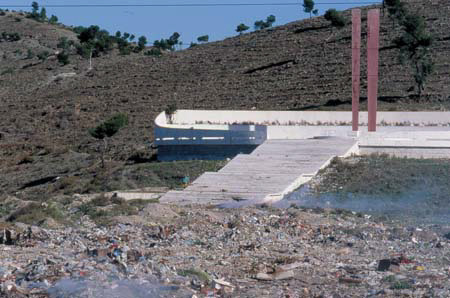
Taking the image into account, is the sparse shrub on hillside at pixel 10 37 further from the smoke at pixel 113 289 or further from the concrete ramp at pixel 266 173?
the smoke at pixel 113 289

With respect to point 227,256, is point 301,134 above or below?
above

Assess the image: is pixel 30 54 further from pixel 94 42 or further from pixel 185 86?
pixel 185 86

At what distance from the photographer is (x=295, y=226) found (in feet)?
65.8

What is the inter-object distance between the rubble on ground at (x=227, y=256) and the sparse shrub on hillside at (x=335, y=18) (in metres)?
45.5

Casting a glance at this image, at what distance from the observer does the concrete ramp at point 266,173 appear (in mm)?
25406

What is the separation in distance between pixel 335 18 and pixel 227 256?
52258 mm

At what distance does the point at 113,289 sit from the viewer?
12844 millimetres

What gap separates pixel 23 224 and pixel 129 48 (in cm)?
6586

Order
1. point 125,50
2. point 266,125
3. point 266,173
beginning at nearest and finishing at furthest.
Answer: point 266,173 < point 266,125 < point 125,50

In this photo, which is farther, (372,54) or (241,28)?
(241,28)

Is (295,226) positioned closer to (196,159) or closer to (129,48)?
(196,159)

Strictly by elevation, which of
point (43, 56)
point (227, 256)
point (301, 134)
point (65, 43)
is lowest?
point (227, 256)

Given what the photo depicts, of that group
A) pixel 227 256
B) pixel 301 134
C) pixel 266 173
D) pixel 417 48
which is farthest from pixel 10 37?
pixel 227 256

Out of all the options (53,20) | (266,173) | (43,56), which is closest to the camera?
(266,173)
